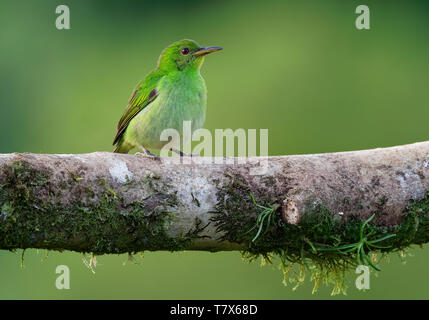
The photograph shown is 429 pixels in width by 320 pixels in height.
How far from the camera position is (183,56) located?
4.93m

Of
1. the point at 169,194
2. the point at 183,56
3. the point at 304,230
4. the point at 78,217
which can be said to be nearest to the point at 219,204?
the point at 169,194

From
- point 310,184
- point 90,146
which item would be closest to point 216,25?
point 90,146

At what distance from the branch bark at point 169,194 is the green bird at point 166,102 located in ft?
3.91

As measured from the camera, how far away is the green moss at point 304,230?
10.6 ft

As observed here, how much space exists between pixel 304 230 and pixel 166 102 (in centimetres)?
172

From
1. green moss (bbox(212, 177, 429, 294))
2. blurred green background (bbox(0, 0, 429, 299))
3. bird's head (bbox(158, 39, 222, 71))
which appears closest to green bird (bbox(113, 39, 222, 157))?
bird's head (bbox(158, 39, 222, 71))

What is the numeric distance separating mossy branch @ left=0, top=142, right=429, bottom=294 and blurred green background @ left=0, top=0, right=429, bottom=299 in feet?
12.2

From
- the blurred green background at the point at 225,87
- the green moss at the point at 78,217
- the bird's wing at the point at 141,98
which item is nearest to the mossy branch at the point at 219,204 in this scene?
the green moss at the point at 78,217

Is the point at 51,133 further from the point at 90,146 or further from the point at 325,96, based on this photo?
the point at 325,96

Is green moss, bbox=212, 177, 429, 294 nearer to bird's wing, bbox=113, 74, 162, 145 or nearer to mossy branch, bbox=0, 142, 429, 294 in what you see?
mossy branch, bbox=0, 142, 429, 294

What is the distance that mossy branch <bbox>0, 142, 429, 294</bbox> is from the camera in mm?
3008

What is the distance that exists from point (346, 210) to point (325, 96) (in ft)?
17.3

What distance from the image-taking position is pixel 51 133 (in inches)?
350

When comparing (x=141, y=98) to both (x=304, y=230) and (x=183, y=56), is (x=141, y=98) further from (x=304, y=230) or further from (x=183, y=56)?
(x=304, y=230)
